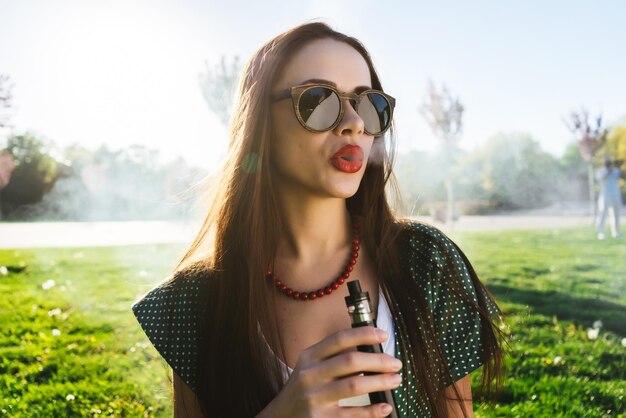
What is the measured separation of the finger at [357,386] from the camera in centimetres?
74

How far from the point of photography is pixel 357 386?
74cm

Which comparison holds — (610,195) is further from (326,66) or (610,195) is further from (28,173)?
(326,66)

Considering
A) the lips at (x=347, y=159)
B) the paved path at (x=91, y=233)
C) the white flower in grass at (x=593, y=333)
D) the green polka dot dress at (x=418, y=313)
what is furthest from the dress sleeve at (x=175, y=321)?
the white flower in grass at (x=593, y=333)

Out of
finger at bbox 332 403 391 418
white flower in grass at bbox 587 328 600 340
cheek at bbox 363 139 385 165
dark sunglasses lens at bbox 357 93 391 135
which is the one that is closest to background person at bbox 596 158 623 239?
white flower in grass at bbox 587 328 600 340

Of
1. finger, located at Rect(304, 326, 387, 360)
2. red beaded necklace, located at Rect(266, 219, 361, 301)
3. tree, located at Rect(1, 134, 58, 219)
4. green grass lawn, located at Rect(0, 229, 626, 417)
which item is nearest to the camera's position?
finger, located at Rect(304, 326, 387, 360)

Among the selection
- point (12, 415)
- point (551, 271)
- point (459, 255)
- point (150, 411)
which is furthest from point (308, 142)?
point (551, 271)

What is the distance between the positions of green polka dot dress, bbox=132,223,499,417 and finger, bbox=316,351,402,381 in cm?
33

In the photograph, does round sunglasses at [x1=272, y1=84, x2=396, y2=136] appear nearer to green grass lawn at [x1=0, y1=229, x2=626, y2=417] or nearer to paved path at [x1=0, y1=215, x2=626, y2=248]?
green grass lawn at [x1=0, y1=229, x2=626, y2=417]

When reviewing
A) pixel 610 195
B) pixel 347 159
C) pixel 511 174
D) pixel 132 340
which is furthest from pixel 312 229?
pixel 511 174

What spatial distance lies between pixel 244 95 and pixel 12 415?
1.84 metres

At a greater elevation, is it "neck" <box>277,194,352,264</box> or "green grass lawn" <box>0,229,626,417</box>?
"neck" <box>277,194,352,264</box>

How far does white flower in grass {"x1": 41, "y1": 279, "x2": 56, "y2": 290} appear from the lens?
3.08m

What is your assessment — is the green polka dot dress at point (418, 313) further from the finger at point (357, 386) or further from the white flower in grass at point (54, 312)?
the white flower in grass at point (54, 312)

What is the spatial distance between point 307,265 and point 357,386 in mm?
491
